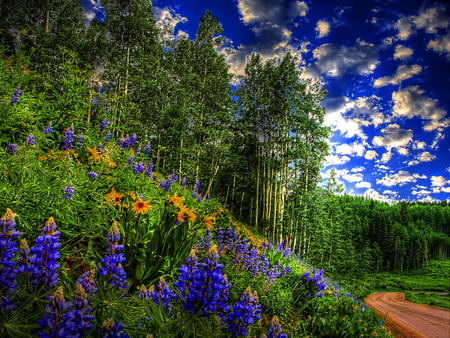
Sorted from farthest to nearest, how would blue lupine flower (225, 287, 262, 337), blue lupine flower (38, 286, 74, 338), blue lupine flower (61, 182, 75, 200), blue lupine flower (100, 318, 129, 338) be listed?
blue lupine flower (61, 182, 75, 200), blue lupine flower (225, 287, 262, 337), blue lupine flower (100, 318, 129, 338), blue lupine flower (38, 286, 74, 338)

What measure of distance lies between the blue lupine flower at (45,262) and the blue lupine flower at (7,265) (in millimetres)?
82

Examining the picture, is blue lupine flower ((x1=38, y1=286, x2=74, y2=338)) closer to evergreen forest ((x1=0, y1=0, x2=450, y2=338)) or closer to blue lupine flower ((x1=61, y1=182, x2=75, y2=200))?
evergreen forest ((x1=0, y1=0, x2=450, y2=338))

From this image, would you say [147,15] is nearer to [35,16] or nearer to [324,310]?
[35,16]

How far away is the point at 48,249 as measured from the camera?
116cm

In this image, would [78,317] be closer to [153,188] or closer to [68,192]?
[68,192]

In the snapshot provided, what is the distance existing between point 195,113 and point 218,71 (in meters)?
4.73

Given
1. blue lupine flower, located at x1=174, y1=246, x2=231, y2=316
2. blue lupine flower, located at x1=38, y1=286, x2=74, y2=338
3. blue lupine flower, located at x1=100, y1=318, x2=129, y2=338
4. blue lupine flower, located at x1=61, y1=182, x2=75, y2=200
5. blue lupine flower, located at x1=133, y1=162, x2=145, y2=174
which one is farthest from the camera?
blue lupine flower, located at x1=133, y1=162, x2=145, y2=174

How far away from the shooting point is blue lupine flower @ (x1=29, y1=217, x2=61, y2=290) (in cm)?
110

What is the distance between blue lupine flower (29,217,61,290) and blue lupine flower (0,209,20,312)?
0.27 feet

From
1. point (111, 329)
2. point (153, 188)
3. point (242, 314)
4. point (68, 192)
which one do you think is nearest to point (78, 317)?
point (111, 329)

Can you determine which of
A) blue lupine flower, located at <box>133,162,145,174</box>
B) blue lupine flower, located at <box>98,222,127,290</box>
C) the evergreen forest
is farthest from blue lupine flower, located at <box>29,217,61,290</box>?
blue lupine flower, located at <box>133,162,145,174</box>

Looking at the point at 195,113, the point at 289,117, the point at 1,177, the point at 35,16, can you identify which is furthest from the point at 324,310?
the point at 35,16

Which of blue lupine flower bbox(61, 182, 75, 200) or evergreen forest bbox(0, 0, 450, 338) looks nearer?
evergreen forest bbox(0, 0, 450, 338)

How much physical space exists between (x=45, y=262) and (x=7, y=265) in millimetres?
177
